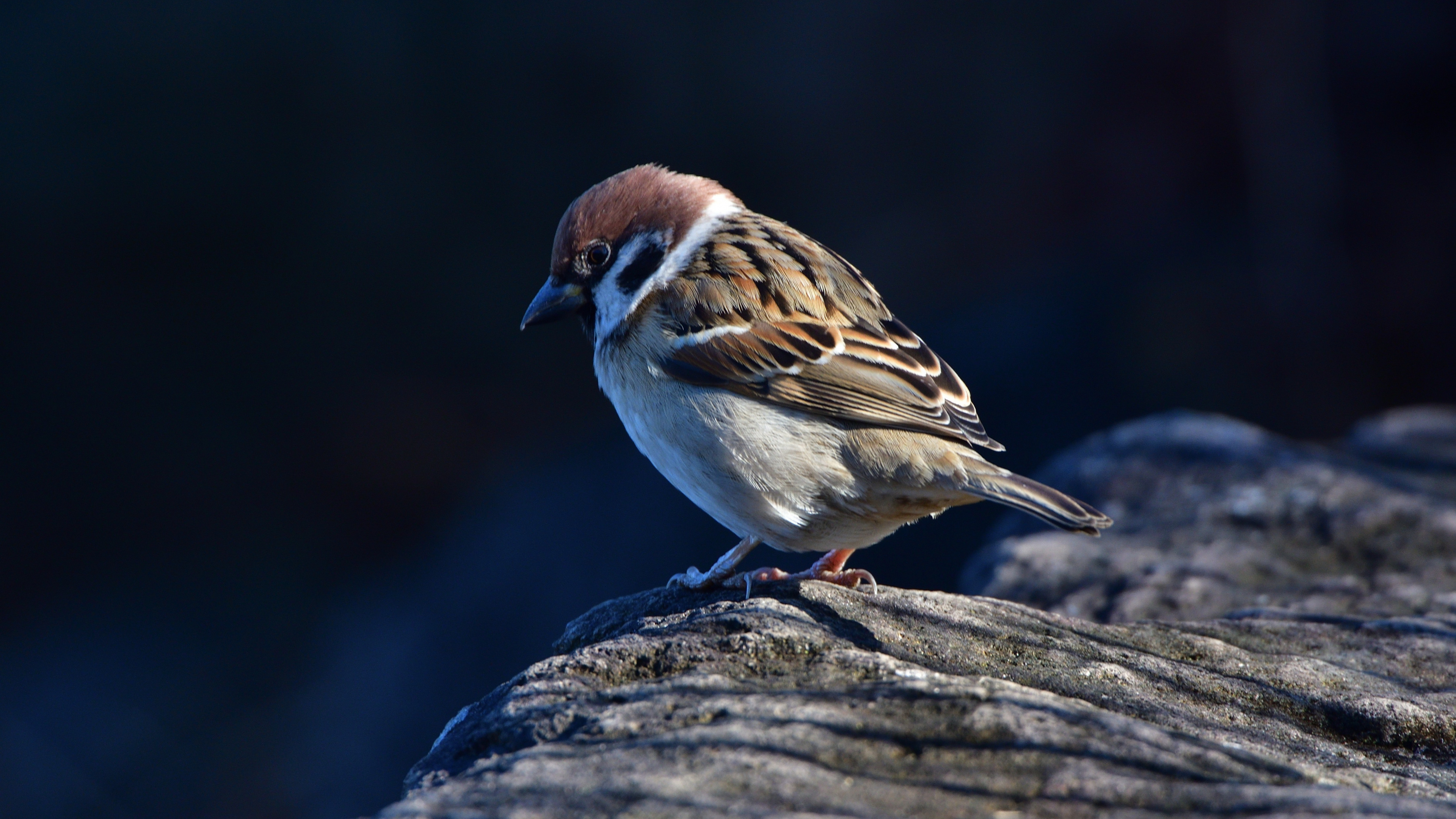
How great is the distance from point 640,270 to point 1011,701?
2.13 m

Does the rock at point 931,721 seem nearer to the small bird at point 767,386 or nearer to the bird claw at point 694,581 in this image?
the bird claw at point 694,581

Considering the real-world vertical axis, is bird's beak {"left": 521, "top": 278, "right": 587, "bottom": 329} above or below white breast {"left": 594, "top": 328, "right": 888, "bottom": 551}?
above

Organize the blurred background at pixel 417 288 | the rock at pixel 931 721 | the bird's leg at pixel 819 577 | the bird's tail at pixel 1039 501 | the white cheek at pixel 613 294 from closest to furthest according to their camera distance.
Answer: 1. the rock at pixel 931 721
2. the bird's tail at pixel 1039 501
3. the bird's leg at pixel 819 577
4. the white cheek at pixel 613 294
5. the blurred background at pixel 417 288

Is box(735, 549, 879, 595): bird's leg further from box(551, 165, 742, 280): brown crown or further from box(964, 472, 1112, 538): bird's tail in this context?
box(551, 165, 742, 280): brown crown

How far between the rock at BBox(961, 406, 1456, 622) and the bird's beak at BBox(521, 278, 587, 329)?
1.90 metres

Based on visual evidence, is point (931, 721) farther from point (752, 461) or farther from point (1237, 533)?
point (1237, 533)

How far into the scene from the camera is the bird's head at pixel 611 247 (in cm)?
366

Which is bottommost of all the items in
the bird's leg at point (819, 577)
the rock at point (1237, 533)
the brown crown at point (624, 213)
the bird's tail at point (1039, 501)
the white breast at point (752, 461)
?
the rock at point (1237, 533)

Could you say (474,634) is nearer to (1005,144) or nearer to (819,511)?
(819,511)

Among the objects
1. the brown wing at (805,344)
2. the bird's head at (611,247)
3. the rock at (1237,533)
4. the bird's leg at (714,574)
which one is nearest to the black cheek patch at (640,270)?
the bird's head at (611,247)

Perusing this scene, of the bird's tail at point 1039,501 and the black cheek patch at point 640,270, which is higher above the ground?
the black cheek patch at point 640,270

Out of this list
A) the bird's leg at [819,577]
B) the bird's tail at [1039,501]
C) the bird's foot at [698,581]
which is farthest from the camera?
the bird's foot at [698,581]

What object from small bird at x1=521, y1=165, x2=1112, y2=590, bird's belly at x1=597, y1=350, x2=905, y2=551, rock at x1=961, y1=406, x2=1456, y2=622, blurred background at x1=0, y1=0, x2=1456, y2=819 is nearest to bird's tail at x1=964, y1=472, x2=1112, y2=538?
small bird at x1=521, y1=165, x2=1112, y2=590

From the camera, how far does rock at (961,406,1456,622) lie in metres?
3.77
